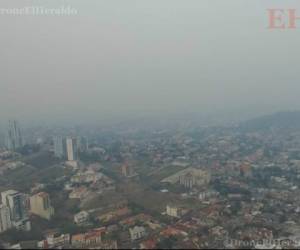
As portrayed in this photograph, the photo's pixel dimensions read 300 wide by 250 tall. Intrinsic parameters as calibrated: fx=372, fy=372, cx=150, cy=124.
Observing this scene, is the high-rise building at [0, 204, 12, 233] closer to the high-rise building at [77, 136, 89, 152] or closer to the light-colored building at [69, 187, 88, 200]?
the light-colored building at [69, 187, 88, 200]

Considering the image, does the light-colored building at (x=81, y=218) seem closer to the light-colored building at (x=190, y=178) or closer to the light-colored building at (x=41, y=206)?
the light-colored building at (x=41, y=206)

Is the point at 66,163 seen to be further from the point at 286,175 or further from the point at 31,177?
the point at 286,175

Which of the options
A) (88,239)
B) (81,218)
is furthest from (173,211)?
(88,239)

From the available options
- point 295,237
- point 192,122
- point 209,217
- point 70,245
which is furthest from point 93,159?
point 295,237

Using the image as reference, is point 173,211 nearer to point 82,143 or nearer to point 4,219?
point 4,219

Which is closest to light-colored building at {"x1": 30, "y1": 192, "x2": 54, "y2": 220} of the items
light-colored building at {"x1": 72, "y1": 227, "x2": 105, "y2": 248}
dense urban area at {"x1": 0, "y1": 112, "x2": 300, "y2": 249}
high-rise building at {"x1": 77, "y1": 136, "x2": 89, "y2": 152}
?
dense urban area at {"x1": 0, "y1": 112, "x2": 300, "y2": 249}
